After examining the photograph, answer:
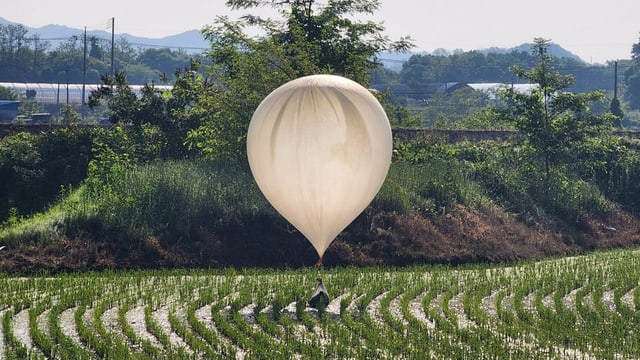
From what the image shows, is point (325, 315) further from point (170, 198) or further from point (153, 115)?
point (153, 115)

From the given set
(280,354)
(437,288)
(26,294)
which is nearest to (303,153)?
(280,354)

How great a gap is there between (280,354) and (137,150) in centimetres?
2421

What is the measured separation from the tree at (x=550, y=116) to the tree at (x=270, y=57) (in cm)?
557

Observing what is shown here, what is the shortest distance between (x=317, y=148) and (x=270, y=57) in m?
16.4

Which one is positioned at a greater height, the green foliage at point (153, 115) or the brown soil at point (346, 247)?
the green foliage at point (153, 115)

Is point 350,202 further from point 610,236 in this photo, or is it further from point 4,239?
point 610,236

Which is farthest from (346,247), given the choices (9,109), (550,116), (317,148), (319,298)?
(9,109)

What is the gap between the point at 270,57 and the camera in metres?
34.1

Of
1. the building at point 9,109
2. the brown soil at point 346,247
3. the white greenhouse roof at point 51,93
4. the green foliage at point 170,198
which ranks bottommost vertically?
the brown soil at point 346,247

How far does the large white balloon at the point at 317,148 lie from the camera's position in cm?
1830

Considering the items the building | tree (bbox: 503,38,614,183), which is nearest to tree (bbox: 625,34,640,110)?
the building

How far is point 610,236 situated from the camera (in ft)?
121

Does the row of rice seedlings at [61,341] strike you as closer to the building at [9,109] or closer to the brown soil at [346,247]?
the brown soil at [346,247]

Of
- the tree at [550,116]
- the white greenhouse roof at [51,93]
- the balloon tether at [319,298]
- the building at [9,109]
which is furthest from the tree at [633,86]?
the balloon tether at [319,298]
